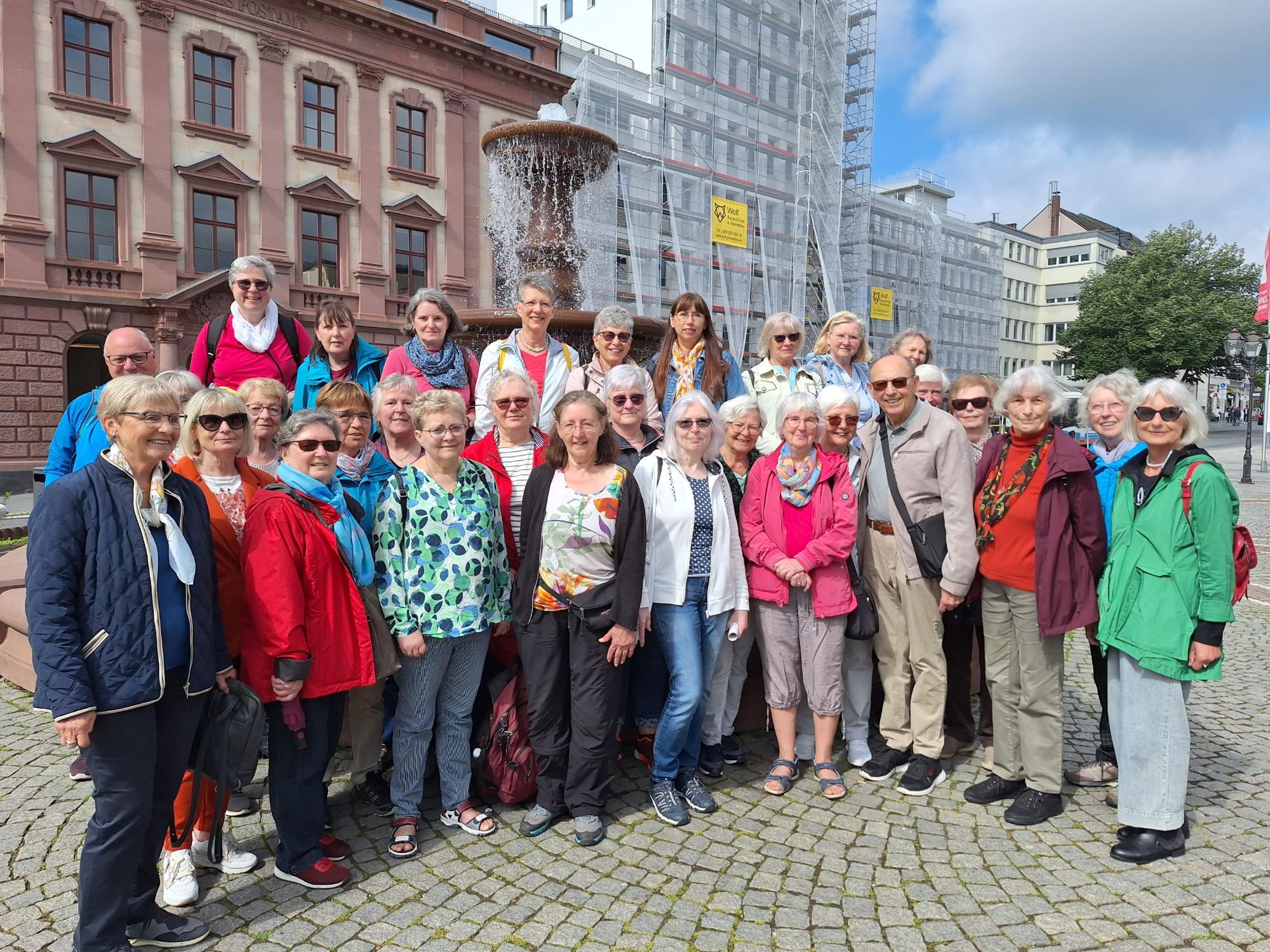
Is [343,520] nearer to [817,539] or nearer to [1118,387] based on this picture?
[817,539]

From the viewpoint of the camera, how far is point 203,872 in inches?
135

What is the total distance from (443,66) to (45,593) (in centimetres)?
2798

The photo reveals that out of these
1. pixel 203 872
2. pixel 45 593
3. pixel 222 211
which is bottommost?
pixel 203 872

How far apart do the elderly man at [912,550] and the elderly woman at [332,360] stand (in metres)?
3.05

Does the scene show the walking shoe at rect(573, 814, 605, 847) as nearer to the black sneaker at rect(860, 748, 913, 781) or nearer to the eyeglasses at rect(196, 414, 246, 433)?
the black sneaker at rect(860, 748, 913, 781)

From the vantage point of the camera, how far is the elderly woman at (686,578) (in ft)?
12.9

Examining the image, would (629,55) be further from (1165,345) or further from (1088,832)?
(1088,832)

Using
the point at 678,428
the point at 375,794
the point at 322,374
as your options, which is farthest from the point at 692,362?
the point at 375,794

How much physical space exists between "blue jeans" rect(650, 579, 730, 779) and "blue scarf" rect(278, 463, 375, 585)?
1.39 meters

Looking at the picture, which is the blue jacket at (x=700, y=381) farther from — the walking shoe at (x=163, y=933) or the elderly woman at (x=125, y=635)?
the walking shoe at (x=163, y=933)

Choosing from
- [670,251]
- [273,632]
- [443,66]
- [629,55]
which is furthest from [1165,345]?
[273,632]

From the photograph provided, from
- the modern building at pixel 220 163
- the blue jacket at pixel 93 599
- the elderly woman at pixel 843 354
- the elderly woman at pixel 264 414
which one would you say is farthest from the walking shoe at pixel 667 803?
the modern building at pixel 220 163

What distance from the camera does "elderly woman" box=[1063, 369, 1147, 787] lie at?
4398 millimetres

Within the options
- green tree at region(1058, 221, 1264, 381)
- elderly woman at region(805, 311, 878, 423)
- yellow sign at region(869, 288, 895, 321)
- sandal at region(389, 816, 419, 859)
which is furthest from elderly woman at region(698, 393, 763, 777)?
green tree at region(1058, 221, 1264, 381)
